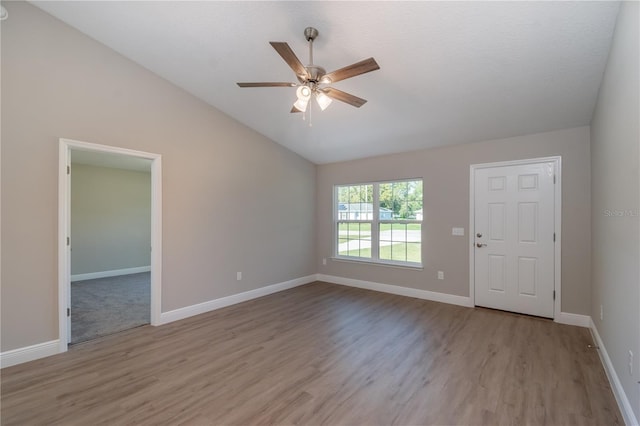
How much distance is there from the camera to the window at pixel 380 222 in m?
4.85

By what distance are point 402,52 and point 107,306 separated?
16.9ft

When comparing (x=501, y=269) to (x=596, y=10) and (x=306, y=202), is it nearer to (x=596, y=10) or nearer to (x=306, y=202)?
(x=596, y=10)

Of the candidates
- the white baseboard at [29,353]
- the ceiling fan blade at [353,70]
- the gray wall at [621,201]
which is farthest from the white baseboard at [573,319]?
the white baseboard at [29,353]

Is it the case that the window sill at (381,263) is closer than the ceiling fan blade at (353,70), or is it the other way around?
the ceiling fan blade at (353,70)

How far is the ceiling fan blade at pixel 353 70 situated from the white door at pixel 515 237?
2.93 meters

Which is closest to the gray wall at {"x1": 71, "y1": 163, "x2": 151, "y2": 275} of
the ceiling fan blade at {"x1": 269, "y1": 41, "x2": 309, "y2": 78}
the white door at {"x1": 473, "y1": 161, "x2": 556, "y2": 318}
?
the ceiling fan blade at {"x1": 269, "y1": 41, "x2": 309, "y2": 78}

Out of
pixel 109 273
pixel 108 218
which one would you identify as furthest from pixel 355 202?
pixel 109 273

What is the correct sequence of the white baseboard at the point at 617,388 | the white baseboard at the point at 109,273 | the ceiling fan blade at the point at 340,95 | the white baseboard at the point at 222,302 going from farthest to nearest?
the white baseboard at the point at 109,273, the white baseboard at the point at 222,302, the ceiling fan blade at the point at 340,95, the white baseboard at the point at 617,388

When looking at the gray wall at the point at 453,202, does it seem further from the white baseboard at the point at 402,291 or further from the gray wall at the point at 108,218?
the gray wall at the point at 108,218

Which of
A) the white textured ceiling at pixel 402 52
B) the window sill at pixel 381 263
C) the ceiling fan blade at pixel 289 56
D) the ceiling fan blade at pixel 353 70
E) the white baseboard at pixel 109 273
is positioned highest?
the white textured ceiling at pixel 402 52

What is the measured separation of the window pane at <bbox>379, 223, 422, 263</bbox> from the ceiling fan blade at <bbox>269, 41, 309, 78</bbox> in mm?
3372

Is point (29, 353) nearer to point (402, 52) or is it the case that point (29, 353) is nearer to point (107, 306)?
point (107, 306)

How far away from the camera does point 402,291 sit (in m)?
4.83

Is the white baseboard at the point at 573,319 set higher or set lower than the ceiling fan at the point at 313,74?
lower
